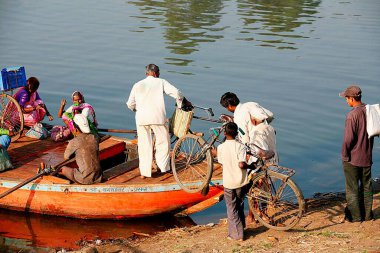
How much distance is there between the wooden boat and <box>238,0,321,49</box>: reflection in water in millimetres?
17323

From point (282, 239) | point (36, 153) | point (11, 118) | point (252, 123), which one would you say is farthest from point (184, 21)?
point (282, 239)

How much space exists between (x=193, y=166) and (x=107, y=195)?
5.23 feet

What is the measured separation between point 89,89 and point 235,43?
9389 mm

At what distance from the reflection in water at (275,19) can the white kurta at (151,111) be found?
17.8 metres

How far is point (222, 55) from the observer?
1071 inches

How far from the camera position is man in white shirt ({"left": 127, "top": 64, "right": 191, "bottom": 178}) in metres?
11.6

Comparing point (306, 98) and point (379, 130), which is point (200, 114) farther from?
point (379, 130)

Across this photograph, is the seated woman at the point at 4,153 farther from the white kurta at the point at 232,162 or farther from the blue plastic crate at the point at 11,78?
the white kurta at the point at 232,162

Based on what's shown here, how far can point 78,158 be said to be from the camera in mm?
12234

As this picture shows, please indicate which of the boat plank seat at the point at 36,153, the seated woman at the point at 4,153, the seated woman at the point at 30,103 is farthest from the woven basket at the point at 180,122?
the seated woman at the point at 30,103

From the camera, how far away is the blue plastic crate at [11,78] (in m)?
14.4

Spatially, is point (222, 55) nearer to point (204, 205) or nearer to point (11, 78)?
point (11, 78)

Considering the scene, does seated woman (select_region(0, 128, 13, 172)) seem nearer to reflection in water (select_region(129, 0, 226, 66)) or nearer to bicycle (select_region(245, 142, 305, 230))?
bicycle (select_region(245, 142, 305, 230))

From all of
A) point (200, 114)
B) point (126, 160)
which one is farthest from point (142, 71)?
point (126, 160)
